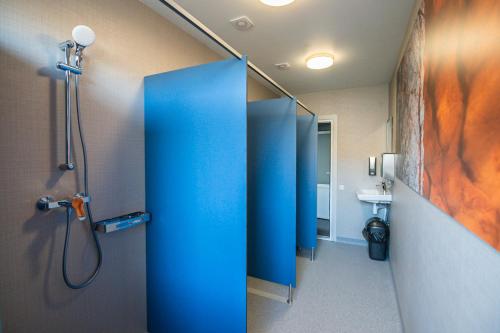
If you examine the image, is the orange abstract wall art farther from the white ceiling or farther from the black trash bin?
the black trash bin

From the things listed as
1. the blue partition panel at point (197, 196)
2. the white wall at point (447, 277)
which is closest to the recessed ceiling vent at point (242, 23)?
the blue partition panel at point (197, 196)

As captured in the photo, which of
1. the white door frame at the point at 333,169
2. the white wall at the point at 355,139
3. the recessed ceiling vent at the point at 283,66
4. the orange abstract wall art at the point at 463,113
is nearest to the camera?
the orange abstract wall art at the point at 463,113

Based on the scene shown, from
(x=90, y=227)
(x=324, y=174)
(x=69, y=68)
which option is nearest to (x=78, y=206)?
(x=90, y=227)

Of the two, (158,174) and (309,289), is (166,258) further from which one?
(309,289)

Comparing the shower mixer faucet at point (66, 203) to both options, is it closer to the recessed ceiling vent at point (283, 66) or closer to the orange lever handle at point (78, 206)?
the orange lever handle at point (78, 206)

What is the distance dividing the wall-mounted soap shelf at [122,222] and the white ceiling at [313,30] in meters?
1.59

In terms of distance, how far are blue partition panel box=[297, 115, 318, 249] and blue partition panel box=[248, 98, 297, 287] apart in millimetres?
902

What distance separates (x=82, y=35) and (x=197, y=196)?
1089 mm

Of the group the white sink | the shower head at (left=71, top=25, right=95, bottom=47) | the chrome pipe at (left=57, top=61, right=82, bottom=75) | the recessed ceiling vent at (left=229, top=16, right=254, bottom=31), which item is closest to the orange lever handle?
the chrome pipe at (left=57, top=61, right=82, bottom=75)

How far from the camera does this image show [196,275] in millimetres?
1604

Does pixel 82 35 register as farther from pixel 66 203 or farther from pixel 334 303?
pixel 334 303

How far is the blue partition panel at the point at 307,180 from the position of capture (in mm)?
3213

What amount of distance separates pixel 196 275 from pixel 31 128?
4.14 feet

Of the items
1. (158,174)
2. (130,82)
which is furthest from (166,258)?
(130,82)
